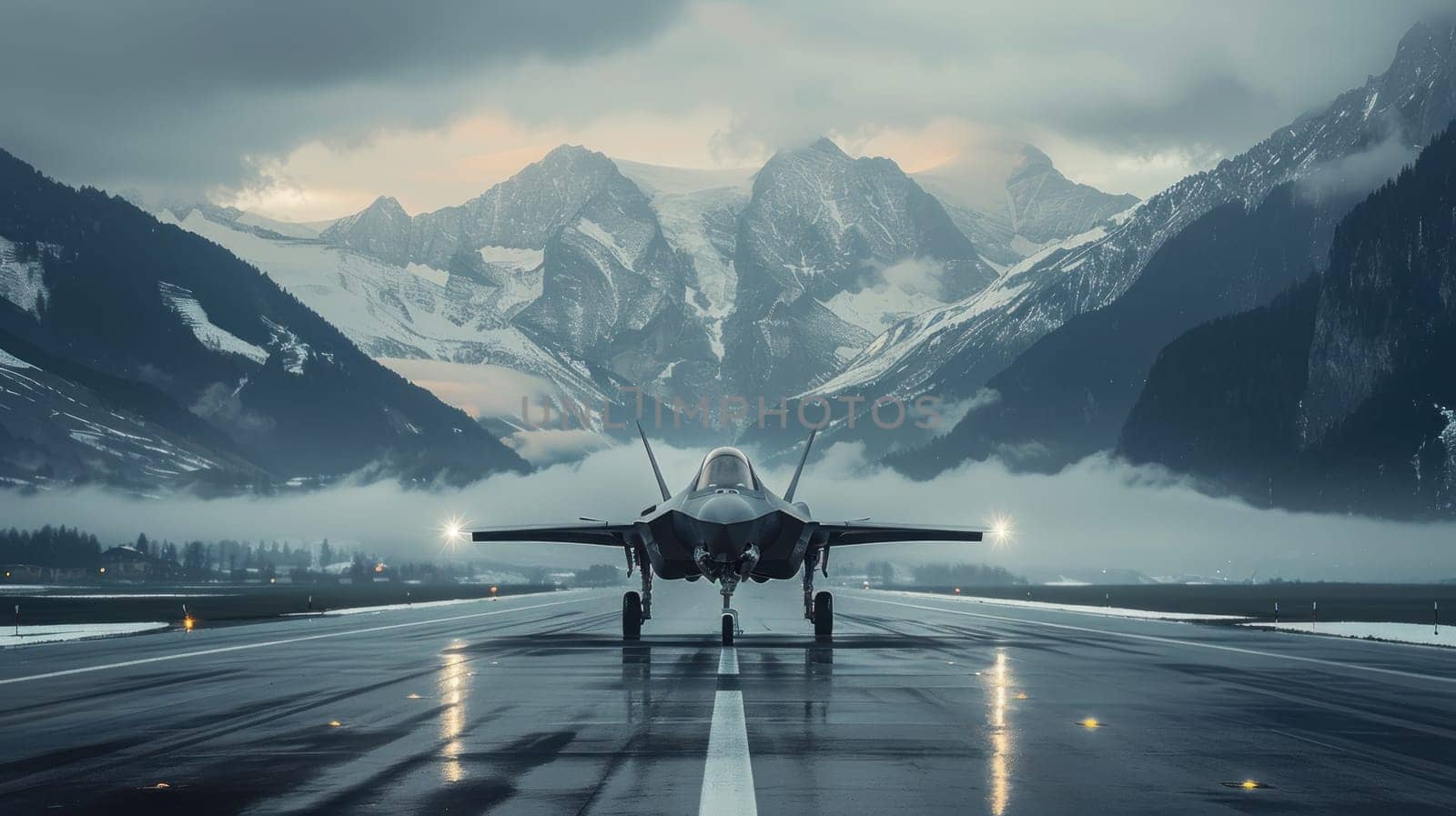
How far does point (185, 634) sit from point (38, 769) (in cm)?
3845

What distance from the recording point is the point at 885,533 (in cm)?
4372

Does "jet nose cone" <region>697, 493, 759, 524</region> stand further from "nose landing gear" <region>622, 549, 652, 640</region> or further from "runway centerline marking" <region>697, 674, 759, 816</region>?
"runway centerline marking" <region>697, 674, 759, 816</region>

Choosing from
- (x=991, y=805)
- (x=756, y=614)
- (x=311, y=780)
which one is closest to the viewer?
(x=991, y=805)

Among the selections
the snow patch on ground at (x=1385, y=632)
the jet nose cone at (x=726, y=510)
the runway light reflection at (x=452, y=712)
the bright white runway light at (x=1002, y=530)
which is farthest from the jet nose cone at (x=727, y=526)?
the snow patch on ground at (x=1385, y=632)

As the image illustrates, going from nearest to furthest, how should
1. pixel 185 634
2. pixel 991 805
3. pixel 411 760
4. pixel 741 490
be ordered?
pixel 991 805, pixel 411 760, pixel 741 490, pixel 185 634

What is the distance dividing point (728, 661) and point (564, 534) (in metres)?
14.0

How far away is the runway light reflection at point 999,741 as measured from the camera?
42.0 ft

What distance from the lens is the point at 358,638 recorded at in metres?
45.7

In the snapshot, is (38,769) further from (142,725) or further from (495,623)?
(495,623)

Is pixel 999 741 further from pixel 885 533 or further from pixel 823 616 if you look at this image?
→ pixel 885 533

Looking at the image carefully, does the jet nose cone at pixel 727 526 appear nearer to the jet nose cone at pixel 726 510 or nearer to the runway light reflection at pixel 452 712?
the jet nose cone at pixel 726 510

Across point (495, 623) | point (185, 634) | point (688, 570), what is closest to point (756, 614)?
point (495, 623)

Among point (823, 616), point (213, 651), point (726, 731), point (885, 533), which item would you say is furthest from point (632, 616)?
point (726, 731)

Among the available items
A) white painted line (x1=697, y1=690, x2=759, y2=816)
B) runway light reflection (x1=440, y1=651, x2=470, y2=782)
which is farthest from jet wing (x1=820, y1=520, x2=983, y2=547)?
white painted line (x1=697, y1=690, x2=759, y2=816)
